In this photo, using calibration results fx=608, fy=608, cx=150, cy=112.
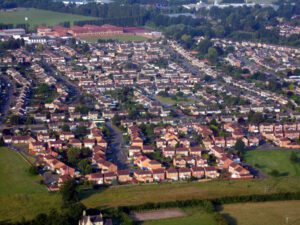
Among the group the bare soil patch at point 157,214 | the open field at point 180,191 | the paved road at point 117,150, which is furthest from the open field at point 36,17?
the bare soil patch at point 157,214

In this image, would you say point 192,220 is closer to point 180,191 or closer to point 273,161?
point 180,191

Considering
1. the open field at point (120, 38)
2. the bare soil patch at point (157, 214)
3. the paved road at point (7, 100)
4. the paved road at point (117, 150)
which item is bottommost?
the bare soil patch at point (157, 214)

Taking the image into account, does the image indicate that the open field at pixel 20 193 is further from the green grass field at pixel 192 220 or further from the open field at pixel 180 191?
the green grass field at pixel 192 220

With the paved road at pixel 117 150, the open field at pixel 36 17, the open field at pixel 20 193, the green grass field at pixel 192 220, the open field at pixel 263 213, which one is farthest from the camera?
the open field at pixel 36 17

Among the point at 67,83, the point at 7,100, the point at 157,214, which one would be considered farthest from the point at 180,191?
the point at 67,83

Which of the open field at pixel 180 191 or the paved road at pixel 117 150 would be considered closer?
the open field at pixel 180 191

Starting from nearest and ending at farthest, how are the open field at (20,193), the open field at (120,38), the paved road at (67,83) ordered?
the open field at (20,193)
the paved road at (67,83)
the open field at (120,38)

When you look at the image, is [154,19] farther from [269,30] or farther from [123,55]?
[123,55]
